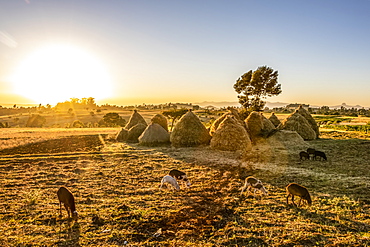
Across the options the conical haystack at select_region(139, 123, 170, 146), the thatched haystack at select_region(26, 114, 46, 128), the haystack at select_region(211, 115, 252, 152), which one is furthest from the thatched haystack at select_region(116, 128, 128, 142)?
the thatched haystack at select_region(26, 114, 46, 128)

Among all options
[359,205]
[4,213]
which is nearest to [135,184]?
[4,213]

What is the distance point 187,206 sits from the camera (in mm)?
7051

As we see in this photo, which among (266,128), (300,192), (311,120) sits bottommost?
(300,192)

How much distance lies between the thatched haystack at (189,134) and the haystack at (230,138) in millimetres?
1847

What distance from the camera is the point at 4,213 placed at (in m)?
6.55

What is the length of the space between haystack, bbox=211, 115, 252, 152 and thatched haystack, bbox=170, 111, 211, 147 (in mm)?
1847

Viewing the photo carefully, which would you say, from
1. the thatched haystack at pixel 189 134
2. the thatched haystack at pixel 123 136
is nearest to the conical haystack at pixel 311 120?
the thatched haystack at pixel 189 134

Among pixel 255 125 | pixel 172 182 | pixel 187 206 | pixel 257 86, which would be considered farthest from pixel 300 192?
pixel 257 86

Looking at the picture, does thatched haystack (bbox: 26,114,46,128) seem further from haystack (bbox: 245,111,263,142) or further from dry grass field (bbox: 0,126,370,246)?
haystack (bbox: 245,111,263,142)

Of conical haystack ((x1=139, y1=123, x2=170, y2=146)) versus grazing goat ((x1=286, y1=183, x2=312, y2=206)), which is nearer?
grazing goat ((x1=286, y1=183, x2=312, y2=206))

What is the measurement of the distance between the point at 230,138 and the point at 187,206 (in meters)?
10.4

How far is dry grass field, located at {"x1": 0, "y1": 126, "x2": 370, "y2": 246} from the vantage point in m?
5.14

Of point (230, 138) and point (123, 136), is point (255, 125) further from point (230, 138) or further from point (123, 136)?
point (123, 136)

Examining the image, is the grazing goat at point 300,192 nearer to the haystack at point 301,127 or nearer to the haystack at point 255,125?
the haystack at point 255,125
